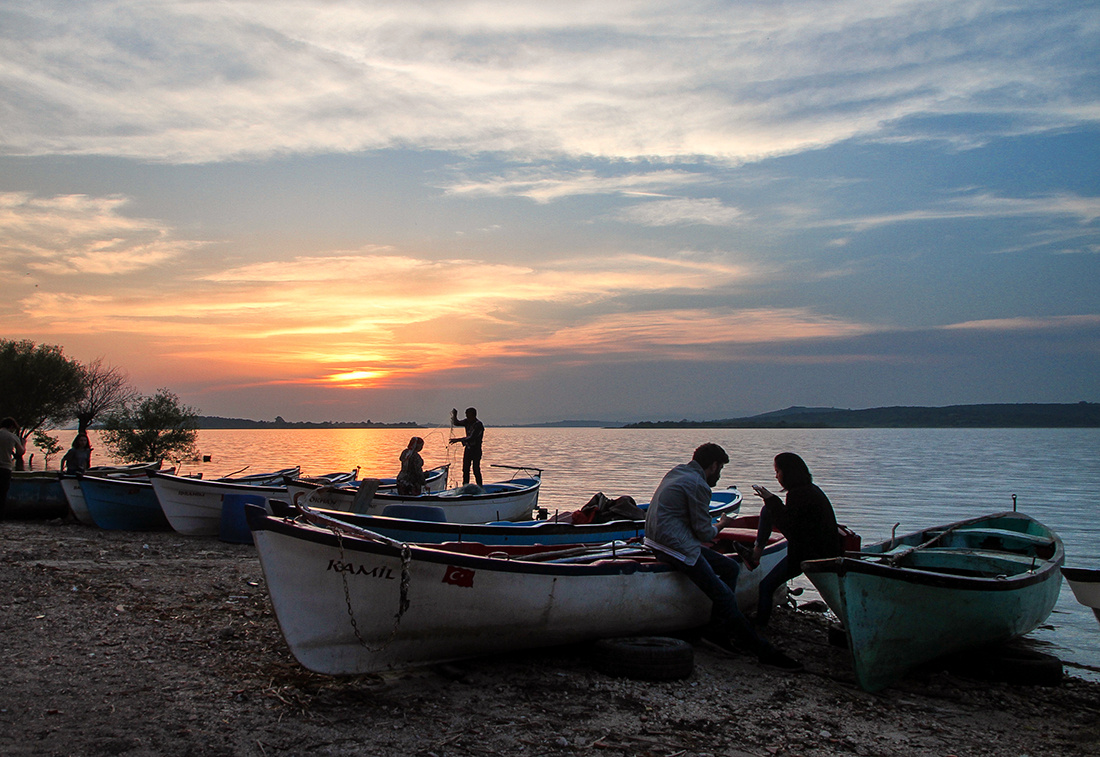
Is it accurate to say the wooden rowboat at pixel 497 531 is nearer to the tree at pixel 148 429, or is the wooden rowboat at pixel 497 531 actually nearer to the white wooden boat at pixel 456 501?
the white wooden boat at pixel 456 501

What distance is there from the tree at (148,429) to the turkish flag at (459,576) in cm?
4081

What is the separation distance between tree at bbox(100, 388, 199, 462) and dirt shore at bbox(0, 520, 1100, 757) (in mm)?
35978

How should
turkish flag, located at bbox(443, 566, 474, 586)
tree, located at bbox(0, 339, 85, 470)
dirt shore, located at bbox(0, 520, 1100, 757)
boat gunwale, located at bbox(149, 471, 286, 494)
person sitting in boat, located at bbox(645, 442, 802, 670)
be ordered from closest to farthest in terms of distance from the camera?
dirt shore, located at bbox(0, 520, 1100, 757), turkish flag, located at bbox(443, 566, 474, 586), person sitting in boat, located at bbox(645, 442, 802, 670), boat gunwale, located at bbox(149, 471, 286, 494), tree, located at bbox(0, 339, 85, 470)

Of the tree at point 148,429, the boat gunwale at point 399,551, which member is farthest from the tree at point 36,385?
the boat gunwale at point 399,551

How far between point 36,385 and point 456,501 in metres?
37.3

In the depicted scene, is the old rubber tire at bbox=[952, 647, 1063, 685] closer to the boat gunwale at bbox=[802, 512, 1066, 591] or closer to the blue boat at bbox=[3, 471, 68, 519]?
the boat gunwale at bbox=[802, 512, 1066, 591]

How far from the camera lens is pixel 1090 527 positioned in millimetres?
23781

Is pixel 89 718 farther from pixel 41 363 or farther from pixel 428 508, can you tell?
pixel 41 363

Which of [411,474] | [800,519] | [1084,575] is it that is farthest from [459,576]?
[411,474]

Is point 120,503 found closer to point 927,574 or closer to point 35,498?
point 35,498

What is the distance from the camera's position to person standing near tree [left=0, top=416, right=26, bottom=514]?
15.2 meters

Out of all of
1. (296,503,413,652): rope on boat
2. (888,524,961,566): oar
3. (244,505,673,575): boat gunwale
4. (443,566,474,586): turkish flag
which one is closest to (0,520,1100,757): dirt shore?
(296,503,413,652): rope on boat

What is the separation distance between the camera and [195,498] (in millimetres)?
16422

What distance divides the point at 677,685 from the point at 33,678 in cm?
562
